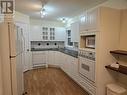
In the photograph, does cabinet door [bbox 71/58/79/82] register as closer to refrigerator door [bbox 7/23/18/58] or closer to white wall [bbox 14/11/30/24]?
refrigerator door [bbox 7/23/18/58]

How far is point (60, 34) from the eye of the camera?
625 cm

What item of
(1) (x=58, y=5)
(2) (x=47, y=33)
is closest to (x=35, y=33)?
(2) (x=47, y=33)

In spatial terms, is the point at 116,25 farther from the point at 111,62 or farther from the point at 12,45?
the point at 12,45

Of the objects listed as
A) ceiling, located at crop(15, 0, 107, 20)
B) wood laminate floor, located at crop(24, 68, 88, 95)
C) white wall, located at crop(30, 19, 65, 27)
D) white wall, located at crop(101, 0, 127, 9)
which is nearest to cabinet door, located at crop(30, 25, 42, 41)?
white wall, located at crop(30, 19, 65, 27)

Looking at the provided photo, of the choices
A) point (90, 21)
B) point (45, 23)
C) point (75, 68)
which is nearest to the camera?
point (90, 21)

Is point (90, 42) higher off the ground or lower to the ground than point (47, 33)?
lower

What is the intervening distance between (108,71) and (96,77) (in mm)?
333

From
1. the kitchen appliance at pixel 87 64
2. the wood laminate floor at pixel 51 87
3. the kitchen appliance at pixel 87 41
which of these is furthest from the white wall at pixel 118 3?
the wood laminate floor at pixel 51 87

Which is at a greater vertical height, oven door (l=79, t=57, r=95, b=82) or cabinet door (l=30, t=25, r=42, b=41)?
cabinet door (l=30, t=25, r=42, b=41)

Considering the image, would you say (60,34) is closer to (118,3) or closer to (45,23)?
(45,23)

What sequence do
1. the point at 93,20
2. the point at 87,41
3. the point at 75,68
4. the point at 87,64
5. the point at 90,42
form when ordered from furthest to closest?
the point at 75,68
the point at 87,41
the point at 90,42
the point at 87,64
the point at 93,20

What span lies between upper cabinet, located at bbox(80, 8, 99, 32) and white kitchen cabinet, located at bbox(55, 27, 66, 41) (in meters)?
3.08

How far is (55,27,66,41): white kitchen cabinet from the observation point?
6.19m

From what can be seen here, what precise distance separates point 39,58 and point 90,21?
11.9ft
